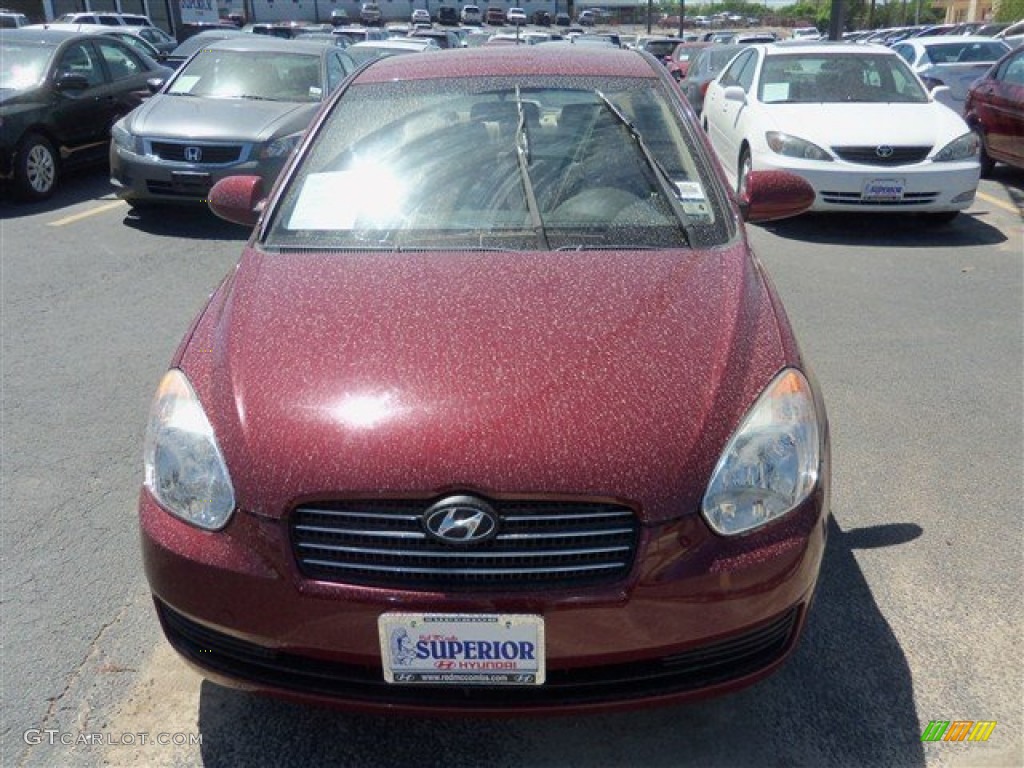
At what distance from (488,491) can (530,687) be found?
1.56 ft

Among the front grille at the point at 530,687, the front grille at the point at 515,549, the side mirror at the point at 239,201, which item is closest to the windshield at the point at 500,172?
the side mirror at the point at 239,201

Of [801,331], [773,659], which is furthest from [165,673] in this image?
[801,331]

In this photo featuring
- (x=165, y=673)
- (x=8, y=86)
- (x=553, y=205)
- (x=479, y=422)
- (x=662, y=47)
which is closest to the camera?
(x=479, y=422)

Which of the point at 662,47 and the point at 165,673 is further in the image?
the point at 662,47

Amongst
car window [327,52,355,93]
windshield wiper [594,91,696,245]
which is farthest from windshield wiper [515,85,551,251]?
car window [327,52,355,93]

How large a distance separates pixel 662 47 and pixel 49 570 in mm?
27774

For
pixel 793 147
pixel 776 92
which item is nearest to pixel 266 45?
pixel 776 92

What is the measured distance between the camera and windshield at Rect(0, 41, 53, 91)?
31.4ft

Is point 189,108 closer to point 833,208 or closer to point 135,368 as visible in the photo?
point 135,368

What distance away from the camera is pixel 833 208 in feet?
26.2

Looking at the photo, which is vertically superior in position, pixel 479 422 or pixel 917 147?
pixel 479 422

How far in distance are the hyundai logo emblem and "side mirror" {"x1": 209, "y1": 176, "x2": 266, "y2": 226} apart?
218 cm

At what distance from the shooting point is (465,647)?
2.09 meters

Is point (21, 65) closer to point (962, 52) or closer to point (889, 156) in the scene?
point (889, 156)
